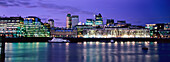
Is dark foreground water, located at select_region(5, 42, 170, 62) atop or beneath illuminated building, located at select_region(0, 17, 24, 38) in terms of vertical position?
beneath

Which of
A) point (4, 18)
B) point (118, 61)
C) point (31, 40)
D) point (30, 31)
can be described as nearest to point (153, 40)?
point (31, 40)

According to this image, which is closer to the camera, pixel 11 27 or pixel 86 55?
pixel 86 55

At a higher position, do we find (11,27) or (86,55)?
(11,27)

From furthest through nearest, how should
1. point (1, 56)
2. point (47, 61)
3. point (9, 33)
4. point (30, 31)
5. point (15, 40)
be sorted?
point (30, 31), point (9, 33), point (15, 40), point (47, 61), point (1, 56)

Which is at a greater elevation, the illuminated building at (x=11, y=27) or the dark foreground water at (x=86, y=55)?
the illuminated building at (x=11, y=27)

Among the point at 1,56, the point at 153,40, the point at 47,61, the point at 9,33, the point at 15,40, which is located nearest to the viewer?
the point at 1,56

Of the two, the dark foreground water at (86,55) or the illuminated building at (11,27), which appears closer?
the dark foreground water at (86,55)

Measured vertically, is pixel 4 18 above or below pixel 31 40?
above

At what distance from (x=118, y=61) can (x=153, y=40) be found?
138m

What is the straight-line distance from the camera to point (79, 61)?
3644cm

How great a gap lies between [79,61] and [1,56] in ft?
47.9

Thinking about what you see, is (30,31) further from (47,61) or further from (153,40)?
(47,61)

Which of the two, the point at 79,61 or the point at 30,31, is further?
the point at 30,31

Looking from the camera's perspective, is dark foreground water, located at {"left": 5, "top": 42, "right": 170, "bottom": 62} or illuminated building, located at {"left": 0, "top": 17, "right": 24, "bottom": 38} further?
illuminated building, located at {"left": 0, "top": 17, "right": 24, "bottom": 38}
